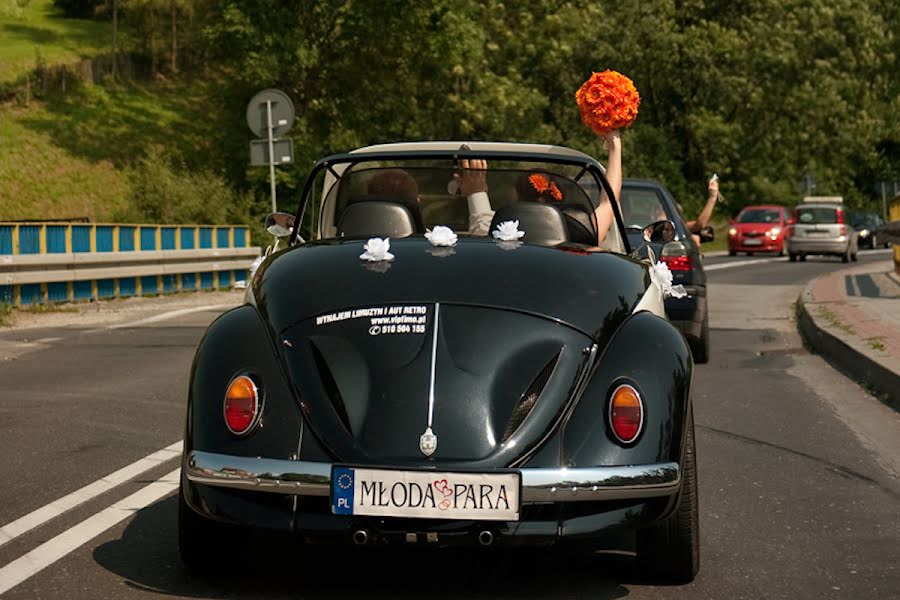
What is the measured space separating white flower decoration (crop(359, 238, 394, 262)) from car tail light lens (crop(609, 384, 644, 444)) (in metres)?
0.95

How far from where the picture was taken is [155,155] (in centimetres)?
3753

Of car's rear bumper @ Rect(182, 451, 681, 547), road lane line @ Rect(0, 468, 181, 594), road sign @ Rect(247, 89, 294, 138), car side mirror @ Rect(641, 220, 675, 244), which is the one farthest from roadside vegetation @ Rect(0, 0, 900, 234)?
car's rear bumper @ Rect(182, 451, 681, 547)

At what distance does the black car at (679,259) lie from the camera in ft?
43.5

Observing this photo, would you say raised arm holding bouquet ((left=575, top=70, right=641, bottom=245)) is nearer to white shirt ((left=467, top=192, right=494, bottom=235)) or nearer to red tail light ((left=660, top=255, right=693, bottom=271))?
white shirt ((left=467, top=192, right=494, bottom=235))

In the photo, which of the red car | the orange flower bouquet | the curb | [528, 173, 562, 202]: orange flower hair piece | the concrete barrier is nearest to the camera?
[528, 173, 562, 202]: orange flower hair piece

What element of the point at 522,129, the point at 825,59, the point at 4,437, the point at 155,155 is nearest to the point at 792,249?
the point at 522,129

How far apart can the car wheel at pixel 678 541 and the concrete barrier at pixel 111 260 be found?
14.8 m

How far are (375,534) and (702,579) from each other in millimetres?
1225

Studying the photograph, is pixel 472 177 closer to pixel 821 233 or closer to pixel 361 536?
pixel 361 536

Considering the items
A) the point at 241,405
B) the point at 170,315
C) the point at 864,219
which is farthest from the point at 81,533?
the point at 864,219

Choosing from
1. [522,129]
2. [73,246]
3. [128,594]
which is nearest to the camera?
[128,594]

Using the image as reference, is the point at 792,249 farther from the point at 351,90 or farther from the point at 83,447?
the point at 83,447

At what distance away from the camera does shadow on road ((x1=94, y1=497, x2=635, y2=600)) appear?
515 centimetres

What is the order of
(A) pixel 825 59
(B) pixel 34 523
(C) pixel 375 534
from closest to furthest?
1. (C) pixel 375 534
2. (B) pixel 34 523
3. (A) pixel 825 59
